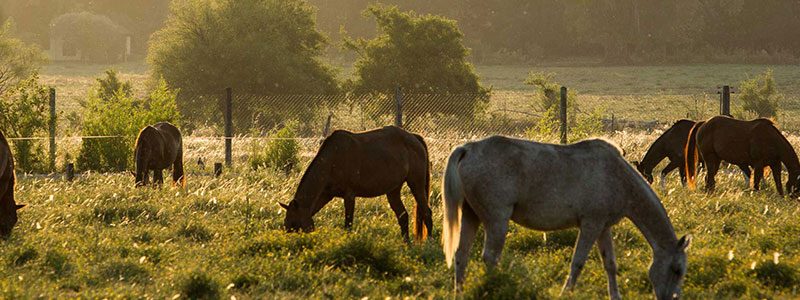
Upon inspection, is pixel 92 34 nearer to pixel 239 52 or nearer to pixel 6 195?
pixel 239 52

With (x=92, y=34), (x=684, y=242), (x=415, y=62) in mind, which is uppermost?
(x=92, y=34)

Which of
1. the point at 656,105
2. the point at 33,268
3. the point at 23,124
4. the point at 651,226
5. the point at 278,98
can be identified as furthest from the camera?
the point at 656,105

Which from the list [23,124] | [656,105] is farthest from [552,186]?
[656,105]

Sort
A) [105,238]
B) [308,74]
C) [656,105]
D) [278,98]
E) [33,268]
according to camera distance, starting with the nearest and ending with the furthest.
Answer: [33,268], [105,238], [278,98], [308,74], [656,105]

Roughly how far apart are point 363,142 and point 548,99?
78.5 feet

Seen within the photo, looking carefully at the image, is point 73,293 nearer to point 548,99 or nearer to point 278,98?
point 278,98

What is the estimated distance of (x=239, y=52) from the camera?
34.1 metres

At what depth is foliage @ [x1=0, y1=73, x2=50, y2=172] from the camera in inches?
735

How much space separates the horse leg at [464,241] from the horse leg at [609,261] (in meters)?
1.11

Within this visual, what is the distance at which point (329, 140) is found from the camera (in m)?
10.9

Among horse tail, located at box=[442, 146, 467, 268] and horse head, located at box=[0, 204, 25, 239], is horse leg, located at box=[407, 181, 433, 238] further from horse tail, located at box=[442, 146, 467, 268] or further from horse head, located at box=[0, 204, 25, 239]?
horse head, located at box=[0, 204, 25, 239]

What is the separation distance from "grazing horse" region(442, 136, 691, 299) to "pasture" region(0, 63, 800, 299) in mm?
356

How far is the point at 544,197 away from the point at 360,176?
10.5ft

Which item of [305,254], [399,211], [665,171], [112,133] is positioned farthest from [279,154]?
[305,254]
